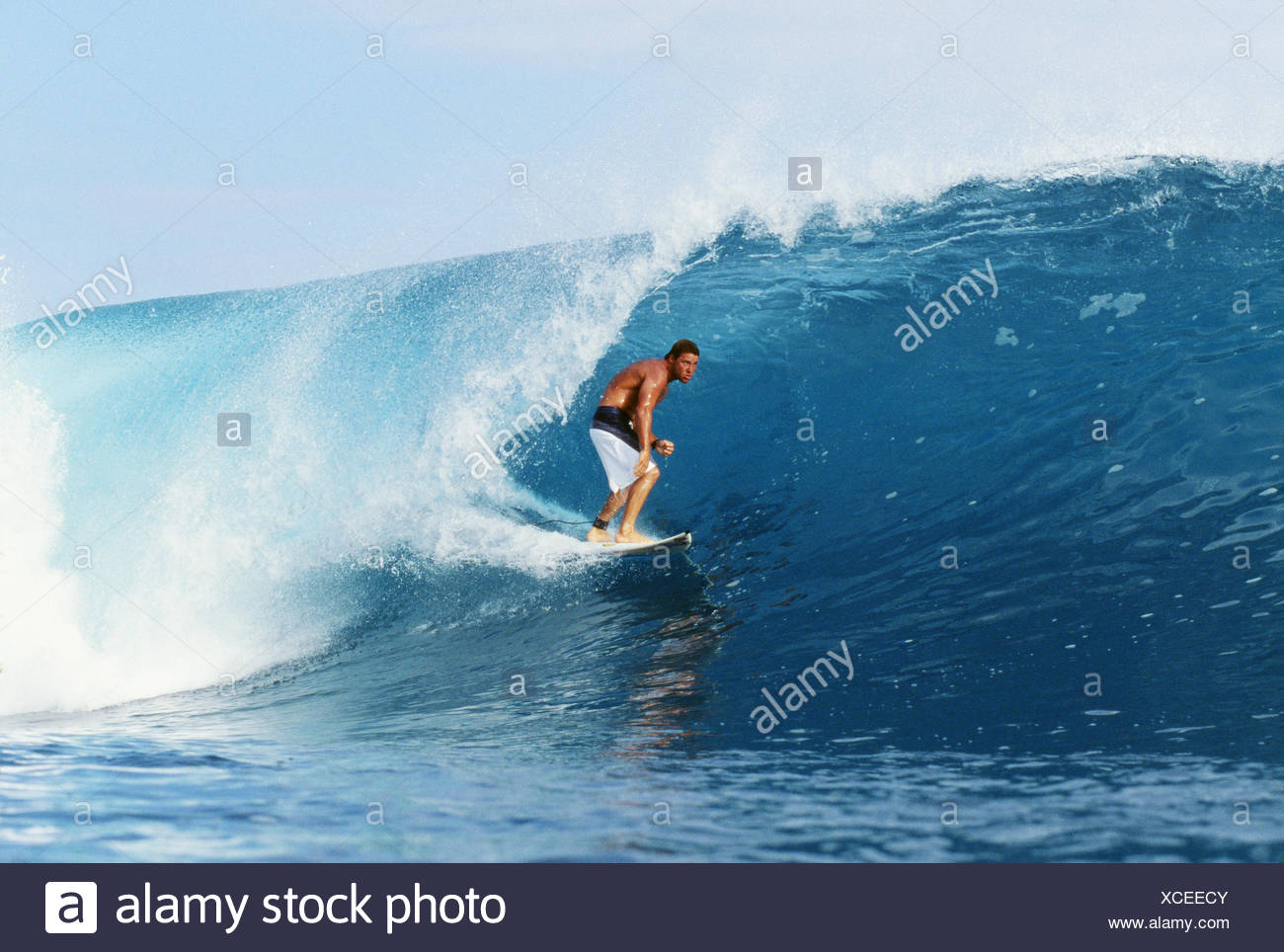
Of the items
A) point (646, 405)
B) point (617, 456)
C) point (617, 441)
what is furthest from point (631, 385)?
point (617, 456)

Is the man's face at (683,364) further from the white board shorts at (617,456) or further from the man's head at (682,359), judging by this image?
the white board shorts at (617,456)

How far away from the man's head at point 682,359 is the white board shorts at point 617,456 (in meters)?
0.62

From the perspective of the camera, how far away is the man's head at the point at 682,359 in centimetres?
770

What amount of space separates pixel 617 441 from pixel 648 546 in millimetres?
805

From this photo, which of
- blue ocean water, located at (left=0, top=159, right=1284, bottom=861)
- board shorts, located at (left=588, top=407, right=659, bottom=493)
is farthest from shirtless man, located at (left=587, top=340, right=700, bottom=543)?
blue ocean water, located at (left=0, top=159, right=1284, bottom=861)

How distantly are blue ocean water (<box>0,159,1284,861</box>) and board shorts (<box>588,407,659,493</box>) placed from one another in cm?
72

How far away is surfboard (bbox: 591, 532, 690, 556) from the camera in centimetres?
785

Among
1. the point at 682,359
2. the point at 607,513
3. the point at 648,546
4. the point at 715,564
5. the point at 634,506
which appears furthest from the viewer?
the point at 607,513

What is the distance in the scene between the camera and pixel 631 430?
7969 mm

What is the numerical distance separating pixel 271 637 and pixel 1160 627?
616 cm

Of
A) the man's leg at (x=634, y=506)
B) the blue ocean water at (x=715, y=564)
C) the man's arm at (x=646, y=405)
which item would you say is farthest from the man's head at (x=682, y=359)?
the blue ocean water at (x=715, y=564)

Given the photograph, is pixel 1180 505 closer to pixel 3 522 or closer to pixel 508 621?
pixel 508 621

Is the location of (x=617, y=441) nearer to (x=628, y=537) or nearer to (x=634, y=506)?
(x=634, y=506)

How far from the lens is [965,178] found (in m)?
14.1
